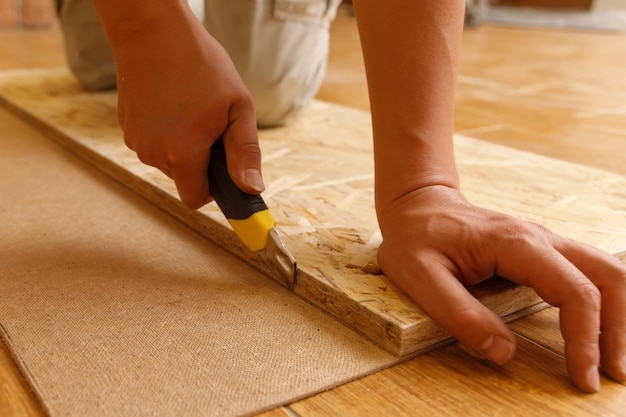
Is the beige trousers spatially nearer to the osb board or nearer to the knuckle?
the osb board

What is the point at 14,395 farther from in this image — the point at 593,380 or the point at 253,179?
the point at 593,380

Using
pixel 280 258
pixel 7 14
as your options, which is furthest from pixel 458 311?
pixel 7 14

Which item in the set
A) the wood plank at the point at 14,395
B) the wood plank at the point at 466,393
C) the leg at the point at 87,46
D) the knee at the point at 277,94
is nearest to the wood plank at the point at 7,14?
the leg at the point at 87,46

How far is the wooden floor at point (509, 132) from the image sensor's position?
51cm

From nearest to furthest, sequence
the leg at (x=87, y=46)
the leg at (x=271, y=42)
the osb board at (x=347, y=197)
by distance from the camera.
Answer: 1. the osb board at (x=347, y=197)
2. the leg at (x=271, y=42)
3. the leg at (x=87, y=46)

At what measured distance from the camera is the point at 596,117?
1.67 meters

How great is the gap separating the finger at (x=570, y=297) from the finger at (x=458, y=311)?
47 millimetres

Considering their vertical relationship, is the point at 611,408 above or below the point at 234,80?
below

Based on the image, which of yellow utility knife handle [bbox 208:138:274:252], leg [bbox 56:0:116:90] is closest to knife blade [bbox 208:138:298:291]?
yellow utility knife handle [bbox 208:138:274:252]

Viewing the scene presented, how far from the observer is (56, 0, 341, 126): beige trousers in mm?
1220

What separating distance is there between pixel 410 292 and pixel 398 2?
0.30m

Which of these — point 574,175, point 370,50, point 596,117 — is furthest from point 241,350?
point 596,117

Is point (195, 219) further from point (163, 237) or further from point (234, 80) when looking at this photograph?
point (234, 80)

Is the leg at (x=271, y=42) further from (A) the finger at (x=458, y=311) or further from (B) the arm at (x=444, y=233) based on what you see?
(A) the finger at (x=458, y=311)
